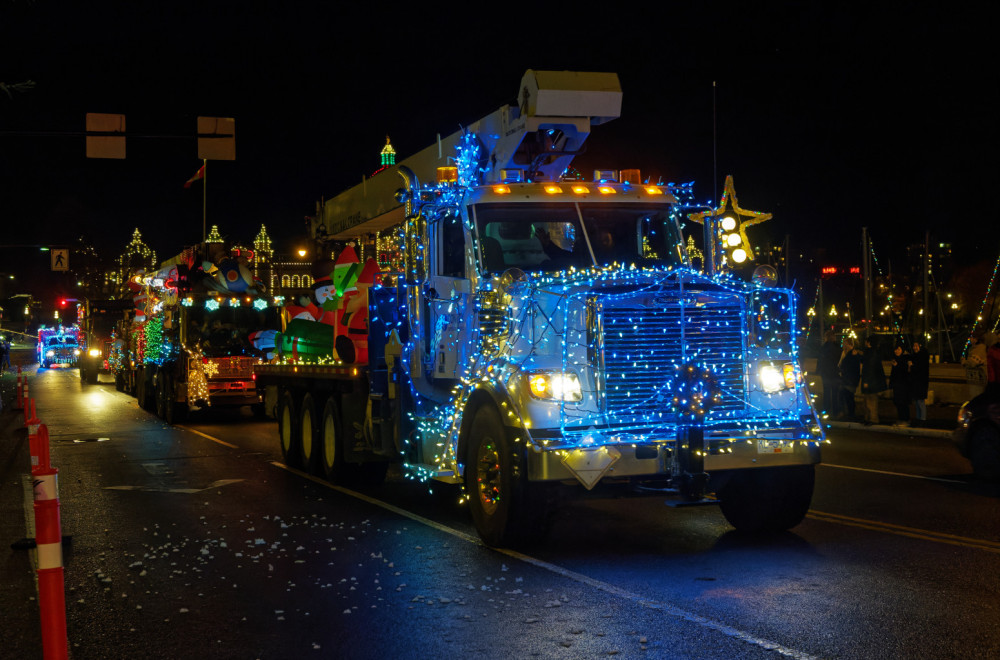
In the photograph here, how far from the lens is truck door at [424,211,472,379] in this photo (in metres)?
9.66

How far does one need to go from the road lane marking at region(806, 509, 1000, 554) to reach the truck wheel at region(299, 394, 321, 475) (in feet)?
20.9

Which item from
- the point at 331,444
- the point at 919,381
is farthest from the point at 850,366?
the point at 331,444

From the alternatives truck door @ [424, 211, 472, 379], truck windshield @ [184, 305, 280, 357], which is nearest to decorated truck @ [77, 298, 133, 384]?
truck windshield @ [184, 305, 280, 357]

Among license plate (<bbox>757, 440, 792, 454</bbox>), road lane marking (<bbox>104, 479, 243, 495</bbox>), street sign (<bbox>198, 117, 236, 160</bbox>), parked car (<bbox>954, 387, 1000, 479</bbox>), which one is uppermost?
street sign (<bbox>198, 117, 236, 160</bbox>)

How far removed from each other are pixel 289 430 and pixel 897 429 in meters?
10.4

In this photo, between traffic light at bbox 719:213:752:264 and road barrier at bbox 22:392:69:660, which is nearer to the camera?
road barrier at bbox 22:392:69:660

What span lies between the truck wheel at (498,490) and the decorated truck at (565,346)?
0.06ft

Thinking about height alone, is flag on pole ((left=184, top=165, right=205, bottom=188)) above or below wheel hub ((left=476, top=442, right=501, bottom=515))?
above

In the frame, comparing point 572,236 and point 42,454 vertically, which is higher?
point 572,236

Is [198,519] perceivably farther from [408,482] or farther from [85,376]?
[85,376]

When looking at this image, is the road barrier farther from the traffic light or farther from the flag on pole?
the flag on pole

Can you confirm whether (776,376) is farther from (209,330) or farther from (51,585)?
(209,330)

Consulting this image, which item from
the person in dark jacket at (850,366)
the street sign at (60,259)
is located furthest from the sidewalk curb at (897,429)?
the street sign at (60,259)

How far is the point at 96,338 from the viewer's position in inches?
1741
